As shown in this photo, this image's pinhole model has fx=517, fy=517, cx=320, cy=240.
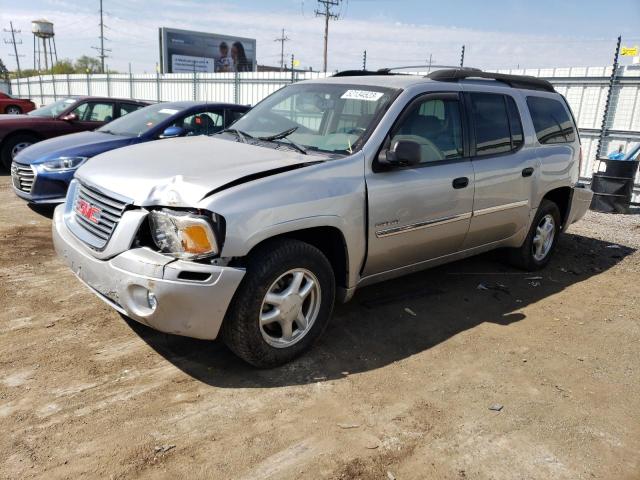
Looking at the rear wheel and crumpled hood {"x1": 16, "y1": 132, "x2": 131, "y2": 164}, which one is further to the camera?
the rear wheel

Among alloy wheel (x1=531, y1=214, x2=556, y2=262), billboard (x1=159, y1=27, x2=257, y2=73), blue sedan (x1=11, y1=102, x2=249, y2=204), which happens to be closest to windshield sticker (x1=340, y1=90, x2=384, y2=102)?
alloy wheel (x1=531, y1=214, x2=556, y2=262)

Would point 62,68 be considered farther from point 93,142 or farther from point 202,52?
point 93,142

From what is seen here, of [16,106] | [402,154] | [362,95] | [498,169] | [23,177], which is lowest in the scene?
[23,177]

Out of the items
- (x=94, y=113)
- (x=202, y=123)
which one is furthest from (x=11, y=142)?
(x=202, y=123)

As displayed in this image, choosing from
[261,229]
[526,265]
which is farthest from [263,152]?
[526,265]

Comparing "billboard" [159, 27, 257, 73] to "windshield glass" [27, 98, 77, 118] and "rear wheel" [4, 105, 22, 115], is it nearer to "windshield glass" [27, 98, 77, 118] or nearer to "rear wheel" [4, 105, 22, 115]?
"rear wheel" [4, 105, 22, 115]

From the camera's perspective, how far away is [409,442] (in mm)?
2789

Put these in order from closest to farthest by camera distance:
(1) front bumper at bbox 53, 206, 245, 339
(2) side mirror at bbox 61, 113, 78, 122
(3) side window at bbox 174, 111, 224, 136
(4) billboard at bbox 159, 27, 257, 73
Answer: (1) front bumper at bbox 53, 206, 245, 339, (3) side window at bbox 174, 111, 224, 136, (2) side mirror at bbox 61, 113, 78, 122, (4) billboard at bbox 159, 27, 257, 73

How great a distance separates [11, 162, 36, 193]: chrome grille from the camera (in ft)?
21.4

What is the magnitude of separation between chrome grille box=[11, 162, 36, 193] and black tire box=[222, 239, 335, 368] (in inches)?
183

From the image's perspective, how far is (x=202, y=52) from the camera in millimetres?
42375

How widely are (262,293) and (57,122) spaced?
844 cm

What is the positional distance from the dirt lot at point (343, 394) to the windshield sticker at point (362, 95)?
1741 mm

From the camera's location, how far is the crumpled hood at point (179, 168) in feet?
9.95
